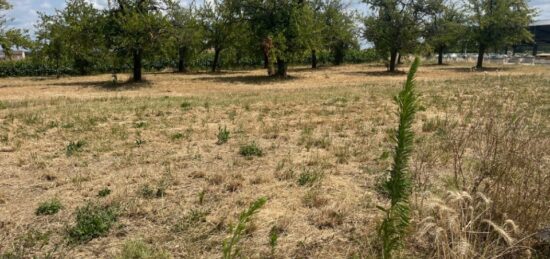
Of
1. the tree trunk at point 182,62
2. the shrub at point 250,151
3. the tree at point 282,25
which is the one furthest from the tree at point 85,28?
the shrub at point 250,151

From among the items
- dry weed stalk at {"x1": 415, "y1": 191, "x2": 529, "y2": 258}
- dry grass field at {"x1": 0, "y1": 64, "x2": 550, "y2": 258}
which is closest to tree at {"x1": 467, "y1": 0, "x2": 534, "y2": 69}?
dry grass field at {"x1": 0, "y1": 64, "x2": 550, "y2": 258}

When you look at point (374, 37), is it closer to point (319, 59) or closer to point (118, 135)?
point (319, 59)

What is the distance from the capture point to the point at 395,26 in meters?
35.2

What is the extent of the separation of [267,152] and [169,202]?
106 inches

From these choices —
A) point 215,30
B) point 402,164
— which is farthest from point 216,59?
point 402,164

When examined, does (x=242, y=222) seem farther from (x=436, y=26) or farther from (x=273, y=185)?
(x=436, y=26)

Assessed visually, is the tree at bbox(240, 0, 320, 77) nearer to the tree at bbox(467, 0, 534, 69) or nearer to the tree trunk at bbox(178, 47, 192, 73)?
the tree trunk at bbox(178, 47, 192, 73)

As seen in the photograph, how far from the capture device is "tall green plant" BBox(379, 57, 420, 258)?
2344 millimetres

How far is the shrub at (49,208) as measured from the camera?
5.06 metres

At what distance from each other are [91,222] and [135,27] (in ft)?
69.7

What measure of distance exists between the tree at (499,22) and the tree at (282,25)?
738 inches

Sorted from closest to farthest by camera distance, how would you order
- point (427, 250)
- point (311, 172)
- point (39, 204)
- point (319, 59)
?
point (427, 250) → point (39, 204) → point (311, 172) → point (319, 59)

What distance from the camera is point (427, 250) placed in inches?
157

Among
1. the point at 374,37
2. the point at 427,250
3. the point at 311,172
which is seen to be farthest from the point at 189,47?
the point at 427,250
